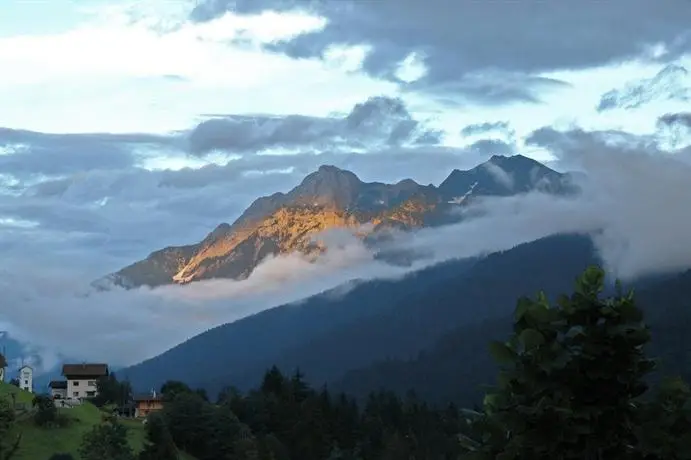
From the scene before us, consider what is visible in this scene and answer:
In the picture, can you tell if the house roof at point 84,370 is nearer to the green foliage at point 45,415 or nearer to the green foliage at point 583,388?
the green foliage at point 45,415

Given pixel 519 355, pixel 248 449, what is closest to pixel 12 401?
pixel 248 449

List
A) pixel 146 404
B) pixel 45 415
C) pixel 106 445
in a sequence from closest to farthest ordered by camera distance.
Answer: pixel 106 445, pixel 45 415, pixel 146 404

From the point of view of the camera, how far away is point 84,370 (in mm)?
147375

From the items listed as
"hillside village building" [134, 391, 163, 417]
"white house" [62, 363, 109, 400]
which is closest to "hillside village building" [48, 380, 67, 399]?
"white house" [62, 363, 109, 400]

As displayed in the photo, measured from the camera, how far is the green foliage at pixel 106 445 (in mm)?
82438


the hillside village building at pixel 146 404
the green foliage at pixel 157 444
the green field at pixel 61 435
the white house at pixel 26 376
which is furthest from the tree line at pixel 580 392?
the white house at pixel 26 376

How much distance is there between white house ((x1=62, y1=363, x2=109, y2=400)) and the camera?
472 ft

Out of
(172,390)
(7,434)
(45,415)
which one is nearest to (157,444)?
(7,434)

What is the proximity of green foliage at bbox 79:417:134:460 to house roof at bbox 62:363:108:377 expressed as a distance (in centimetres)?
5649

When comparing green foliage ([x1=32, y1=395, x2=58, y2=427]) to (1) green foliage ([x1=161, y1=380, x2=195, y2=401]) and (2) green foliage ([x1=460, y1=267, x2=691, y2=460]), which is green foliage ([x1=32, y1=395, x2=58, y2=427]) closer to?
(1) green foliage ([x1=161, y1=380, x2=195, y2=401])

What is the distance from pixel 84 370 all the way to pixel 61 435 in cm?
5190

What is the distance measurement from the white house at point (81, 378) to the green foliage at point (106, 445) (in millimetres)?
55167

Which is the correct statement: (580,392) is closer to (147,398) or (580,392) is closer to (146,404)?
(146,404)

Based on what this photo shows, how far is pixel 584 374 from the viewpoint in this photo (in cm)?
1461
